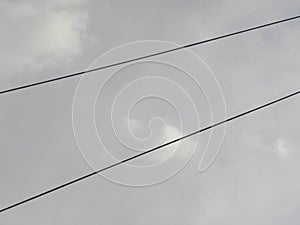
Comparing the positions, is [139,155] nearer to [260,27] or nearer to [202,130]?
[202,130]

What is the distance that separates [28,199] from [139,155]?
461 cm

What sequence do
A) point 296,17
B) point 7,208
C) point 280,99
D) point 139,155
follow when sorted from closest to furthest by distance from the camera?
point 7,208 < point 139,155 < point 280,99 < point 296,17

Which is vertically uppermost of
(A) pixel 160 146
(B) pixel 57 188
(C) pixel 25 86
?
(C) pixel 25 86

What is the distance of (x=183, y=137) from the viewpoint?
1825cm

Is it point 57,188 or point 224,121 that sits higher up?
point 224,121

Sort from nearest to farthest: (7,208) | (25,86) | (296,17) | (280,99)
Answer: (7,208)
(25,86)
(280,99)
(296,17)

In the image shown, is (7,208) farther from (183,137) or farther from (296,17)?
(296,17)

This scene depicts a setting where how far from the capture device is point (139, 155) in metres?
17.7

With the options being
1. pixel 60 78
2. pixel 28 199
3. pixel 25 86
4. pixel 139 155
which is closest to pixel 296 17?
pixel 139 155

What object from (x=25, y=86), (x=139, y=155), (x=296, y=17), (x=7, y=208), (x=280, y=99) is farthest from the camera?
(x=296, y=17)

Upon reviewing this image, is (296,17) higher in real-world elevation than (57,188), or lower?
higher

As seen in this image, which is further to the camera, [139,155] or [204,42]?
[204,42]

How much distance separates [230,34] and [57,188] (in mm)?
9934

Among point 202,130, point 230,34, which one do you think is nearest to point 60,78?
point 202,130
